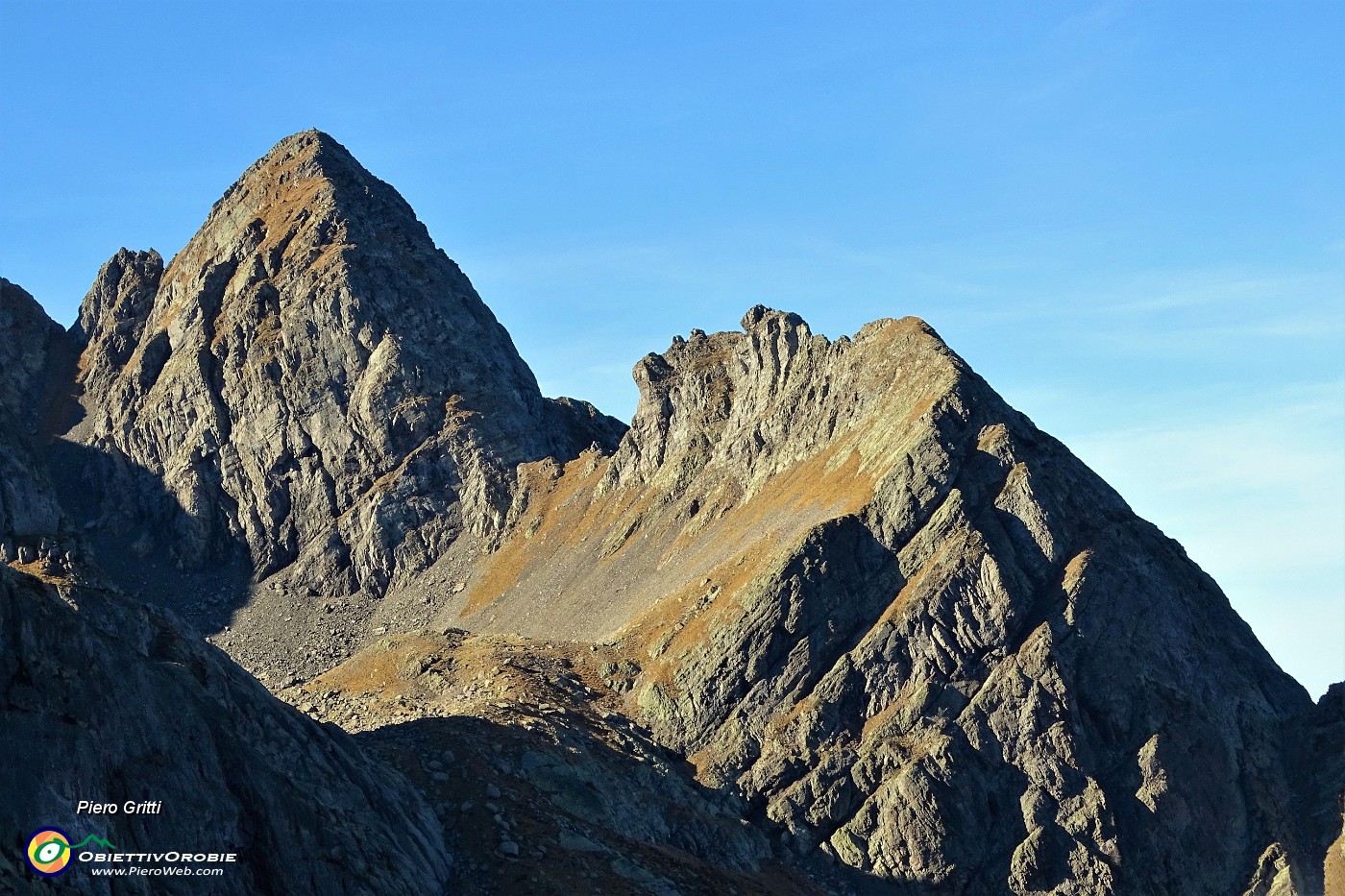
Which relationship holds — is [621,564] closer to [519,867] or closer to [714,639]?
[714,639]

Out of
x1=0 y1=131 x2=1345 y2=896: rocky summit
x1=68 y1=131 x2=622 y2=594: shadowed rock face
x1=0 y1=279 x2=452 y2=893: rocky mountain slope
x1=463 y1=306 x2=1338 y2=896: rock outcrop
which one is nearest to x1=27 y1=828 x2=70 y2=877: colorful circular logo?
x1=0 y1=279 x2=452 y2=893: rocky mountain slope

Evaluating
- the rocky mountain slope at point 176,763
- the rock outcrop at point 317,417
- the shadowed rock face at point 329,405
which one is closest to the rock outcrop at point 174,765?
the rocky mountain slope at point 176,763

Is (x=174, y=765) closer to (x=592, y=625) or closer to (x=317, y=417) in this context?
(x=592, y=625)

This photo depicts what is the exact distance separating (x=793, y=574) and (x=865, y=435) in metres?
18.4

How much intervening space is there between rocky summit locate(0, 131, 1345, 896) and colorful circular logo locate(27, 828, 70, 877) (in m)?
0.49

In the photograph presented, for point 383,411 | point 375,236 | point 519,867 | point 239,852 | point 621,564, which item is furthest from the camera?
point 375,236

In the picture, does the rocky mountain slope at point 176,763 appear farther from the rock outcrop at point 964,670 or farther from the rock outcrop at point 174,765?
the rock outcrop at point 964,670

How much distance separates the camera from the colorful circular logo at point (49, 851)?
1817 inches

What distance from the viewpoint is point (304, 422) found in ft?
532

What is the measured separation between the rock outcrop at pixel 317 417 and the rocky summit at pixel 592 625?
453mm

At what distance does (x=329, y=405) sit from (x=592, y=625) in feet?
175

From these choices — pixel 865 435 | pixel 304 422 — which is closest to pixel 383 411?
pixel 304 422

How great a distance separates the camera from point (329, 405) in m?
162

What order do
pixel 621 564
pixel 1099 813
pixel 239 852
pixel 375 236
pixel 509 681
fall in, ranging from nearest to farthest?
pixel 239 852 → pixel 1099 813 → pixel 509 681 → pixel 621 564 → pixel 375 236
